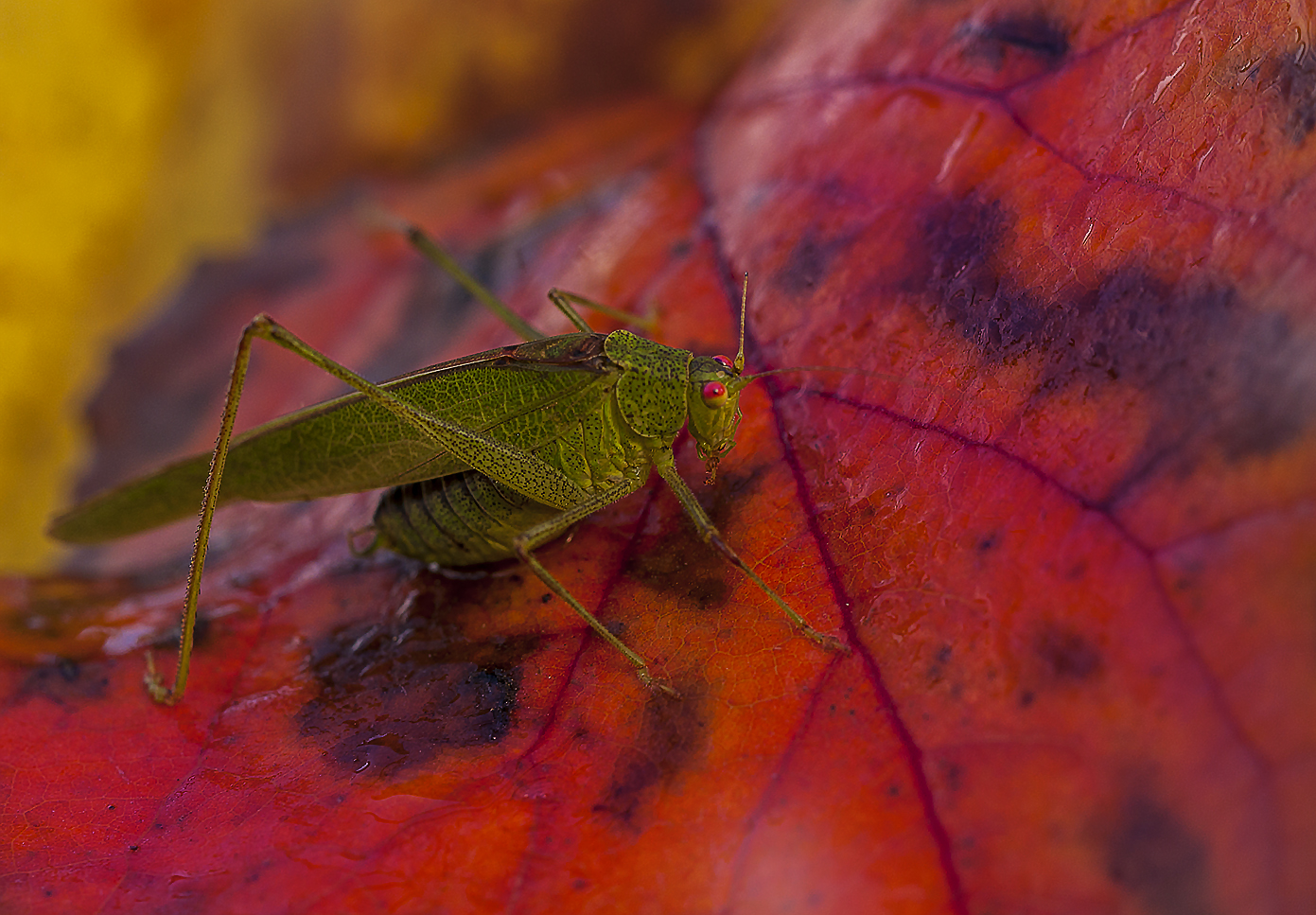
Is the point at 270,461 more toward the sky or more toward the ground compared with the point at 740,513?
more toward the sky

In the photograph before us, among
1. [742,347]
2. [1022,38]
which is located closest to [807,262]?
[742,347]

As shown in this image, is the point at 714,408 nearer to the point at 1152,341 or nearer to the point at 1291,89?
the point at 1152,341

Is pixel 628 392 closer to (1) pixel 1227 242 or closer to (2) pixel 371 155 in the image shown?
(1) pixel 1227 242

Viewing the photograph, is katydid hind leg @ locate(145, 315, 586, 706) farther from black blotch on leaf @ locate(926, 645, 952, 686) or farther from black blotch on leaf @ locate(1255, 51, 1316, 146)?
black blotch on leaf @ locate(1255, 51, 1316, 146)

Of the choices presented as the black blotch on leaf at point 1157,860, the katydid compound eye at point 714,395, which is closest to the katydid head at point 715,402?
the katydid compound eye at point 714,395

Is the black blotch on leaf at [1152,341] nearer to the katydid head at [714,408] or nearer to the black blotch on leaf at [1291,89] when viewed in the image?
the black blotch on leaf at [1291,89]

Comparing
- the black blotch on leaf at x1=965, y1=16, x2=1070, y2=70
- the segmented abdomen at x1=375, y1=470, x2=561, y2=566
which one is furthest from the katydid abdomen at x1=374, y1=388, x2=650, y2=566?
the black blotch on leaf at x1=965, y1=16, x2=1070, y2=70

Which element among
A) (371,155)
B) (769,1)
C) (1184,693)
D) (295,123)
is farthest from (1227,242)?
(295,123)
